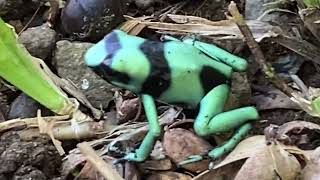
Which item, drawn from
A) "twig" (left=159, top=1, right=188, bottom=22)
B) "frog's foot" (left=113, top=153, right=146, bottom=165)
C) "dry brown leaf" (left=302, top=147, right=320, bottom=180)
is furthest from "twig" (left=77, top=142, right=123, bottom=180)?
"twig" (left=159, top=1, right=188, bottom=22)

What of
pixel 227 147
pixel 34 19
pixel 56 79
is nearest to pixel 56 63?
pixel 56 79

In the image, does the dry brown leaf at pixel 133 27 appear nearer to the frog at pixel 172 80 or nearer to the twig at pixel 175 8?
the twig at pixel 175 8

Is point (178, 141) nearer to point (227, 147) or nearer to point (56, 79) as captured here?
point (227, 147)

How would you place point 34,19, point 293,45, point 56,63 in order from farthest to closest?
point 34,19
point 56,63
point 293,45

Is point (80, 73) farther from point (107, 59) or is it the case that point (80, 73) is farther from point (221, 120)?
point (221, 120)

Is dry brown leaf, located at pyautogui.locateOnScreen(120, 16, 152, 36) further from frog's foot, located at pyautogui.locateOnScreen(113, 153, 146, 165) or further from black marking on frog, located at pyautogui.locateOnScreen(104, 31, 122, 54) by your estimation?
frog's foot, located at pyautogui.locateOnScreen(113, 153, 146, 165)

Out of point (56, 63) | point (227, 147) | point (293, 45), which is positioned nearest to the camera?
point (227, 147)
